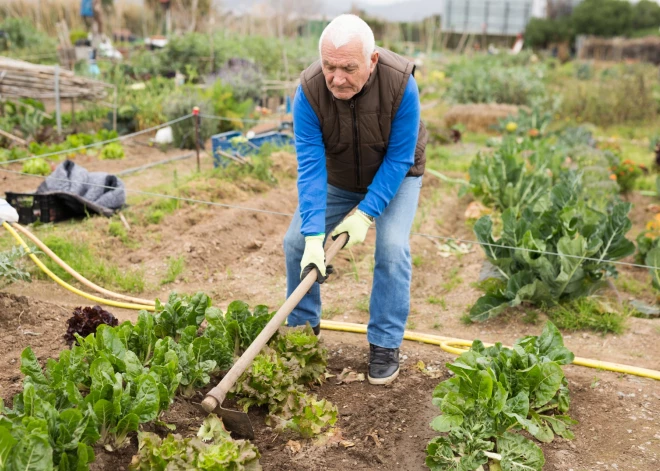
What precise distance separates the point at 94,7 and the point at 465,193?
12908 millimetres

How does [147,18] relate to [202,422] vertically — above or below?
above

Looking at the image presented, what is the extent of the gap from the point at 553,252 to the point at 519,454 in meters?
2.00

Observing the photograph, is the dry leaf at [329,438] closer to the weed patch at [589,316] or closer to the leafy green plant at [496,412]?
the leafy green plant at [496,412]

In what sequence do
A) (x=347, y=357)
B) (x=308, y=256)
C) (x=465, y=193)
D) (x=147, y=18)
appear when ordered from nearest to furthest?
1. (x=308, y=256)
2. (x=347, y=357)
3. (x=465, y=193)
4. (x=147, y=18)

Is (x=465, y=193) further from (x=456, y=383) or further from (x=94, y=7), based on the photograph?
(x=94, y=7)

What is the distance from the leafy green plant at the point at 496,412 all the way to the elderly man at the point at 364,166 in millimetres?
572

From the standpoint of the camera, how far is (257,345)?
2801 mm

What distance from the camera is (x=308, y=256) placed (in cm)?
315

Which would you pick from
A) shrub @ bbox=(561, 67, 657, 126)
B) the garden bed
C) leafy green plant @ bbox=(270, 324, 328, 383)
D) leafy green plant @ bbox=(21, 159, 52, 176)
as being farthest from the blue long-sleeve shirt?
shrub @ bbox=(561, 67, 657, 126)

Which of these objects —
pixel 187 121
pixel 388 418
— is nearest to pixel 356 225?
pixel 388 418

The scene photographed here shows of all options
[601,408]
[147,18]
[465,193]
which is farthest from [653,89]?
[147,18]

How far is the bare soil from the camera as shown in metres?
2.86

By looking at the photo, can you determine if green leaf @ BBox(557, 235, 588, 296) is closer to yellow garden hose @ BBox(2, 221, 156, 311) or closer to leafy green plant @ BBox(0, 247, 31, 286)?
yellow garden hose @ BBox(2, 221, 156, 311)

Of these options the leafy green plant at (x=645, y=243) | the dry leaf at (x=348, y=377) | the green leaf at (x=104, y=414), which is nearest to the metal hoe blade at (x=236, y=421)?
the green leaf at (x=104, y=414)
